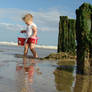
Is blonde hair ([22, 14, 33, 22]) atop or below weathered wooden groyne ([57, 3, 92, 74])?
atop

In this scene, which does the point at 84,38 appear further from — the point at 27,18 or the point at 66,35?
the point at 66,35

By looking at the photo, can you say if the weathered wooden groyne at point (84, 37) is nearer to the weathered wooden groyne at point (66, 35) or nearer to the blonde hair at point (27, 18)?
the blonde hair at point (27, 18)

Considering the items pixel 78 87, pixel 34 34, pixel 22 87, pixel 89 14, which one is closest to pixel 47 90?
pixel 22 87

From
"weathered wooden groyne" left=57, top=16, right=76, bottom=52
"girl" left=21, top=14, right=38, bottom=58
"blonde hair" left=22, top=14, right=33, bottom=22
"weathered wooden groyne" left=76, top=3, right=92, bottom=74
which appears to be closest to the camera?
"weathered wooden groyne" left=76, top=3, right=92, bottom=74

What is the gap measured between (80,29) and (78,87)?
6.80 ft

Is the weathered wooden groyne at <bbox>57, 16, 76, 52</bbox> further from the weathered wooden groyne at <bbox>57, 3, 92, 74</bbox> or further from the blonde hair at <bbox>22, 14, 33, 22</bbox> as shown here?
the weathered wooden groyne at <bbox>57, 3, 92, 74</bbox>

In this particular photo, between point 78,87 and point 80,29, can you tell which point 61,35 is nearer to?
point 80,29

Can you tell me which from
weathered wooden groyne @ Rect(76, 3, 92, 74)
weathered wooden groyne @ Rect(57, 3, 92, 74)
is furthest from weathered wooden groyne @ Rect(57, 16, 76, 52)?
weathered wooden groyne @ Rect(76, 3, 92, 74)

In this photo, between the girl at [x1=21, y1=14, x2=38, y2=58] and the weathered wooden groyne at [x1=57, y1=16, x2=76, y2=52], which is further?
the weathered wooden groyne at [x1=57, y1=16, x2=76, y2=52]

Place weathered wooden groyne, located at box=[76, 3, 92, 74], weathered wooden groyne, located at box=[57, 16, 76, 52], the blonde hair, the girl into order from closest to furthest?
weathered wooden groyne, located at box=[76, 3, 92, 74] < the girl < the blonde hair < weathered wooden groyne, located at box=[57, 16, 76, 52]

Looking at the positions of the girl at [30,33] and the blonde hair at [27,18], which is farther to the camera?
the blonde hair at [27,18]

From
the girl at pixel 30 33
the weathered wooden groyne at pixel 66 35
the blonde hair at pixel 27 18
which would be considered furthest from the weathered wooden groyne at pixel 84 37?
the weathered wooden groyne at pixel 66 35

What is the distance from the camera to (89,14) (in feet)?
16.6

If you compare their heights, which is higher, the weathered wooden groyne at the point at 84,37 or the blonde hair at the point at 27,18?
the blonde hair at the point at 27,18
